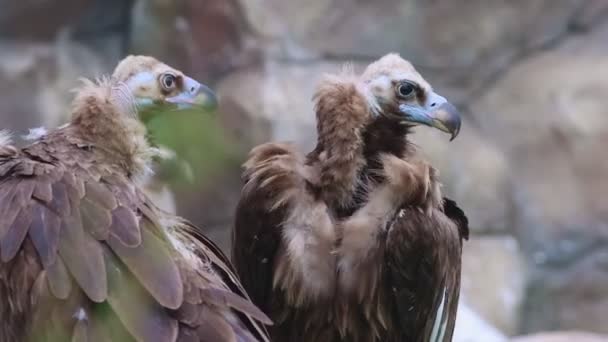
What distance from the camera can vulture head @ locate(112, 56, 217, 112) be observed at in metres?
2.51

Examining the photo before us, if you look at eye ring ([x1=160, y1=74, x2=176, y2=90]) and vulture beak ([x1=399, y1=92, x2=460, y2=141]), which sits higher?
vulture beak ([x1=399, y1=92, x2=460, y2=141])

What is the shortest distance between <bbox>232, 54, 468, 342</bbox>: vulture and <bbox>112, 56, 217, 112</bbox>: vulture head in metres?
0.20

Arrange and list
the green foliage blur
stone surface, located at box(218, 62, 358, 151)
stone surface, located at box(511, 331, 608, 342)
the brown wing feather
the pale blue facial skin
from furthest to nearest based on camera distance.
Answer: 1. stone surface, located at box(218, 62, 358, 151)
2. stone surface, located at box(511, 331, 608, 342)
3. the brown wing feather
4. the pale blue facial skin
5. the green foliage blur

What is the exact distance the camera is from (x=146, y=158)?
2.40 metres

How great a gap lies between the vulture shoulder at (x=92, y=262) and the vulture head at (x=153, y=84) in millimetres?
225

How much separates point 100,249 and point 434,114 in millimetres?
902

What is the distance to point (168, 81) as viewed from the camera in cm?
258

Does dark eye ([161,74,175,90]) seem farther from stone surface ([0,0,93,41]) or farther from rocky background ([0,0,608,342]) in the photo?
stone surface ([0,0,93,41])

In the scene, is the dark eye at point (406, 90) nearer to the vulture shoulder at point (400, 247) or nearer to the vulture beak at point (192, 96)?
the vulture shoulder at point (400, 247)

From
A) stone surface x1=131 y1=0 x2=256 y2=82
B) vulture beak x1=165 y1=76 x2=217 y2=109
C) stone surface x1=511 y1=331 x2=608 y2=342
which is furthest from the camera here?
stone surface x1=131 y1=0 x2=256 y2=82

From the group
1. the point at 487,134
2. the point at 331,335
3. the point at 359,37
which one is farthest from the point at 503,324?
the point at 331,335

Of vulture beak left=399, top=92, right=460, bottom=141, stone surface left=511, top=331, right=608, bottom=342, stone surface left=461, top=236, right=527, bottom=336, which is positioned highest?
stone surface left=461, top=236, right=527, bottom=336

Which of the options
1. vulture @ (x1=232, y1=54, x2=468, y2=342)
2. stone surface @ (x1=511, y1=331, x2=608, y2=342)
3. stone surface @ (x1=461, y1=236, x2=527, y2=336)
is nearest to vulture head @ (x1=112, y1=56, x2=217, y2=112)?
vulture @ (x1=232, y1=54, x2=468, y2=342)

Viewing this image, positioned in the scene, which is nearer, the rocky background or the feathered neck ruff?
the feathered neck ruff
